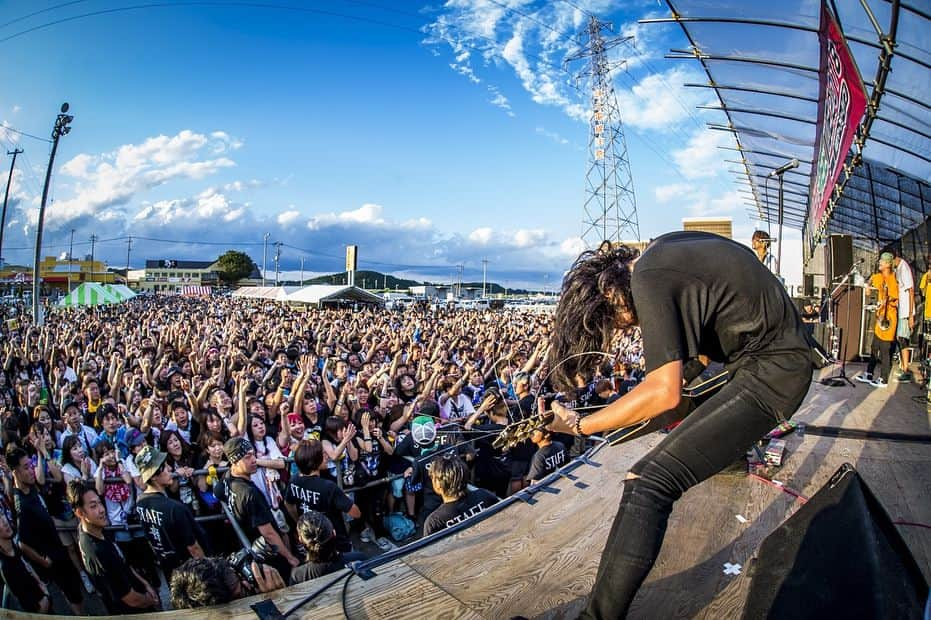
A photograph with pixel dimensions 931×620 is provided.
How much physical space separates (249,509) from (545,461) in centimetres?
265

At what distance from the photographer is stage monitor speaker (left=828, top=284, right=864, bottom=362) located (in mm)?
7117

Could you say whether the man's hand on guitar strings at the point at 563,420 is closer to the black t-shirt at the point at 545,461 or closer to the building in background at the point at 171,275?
the black t-shirt at the point at 545,461

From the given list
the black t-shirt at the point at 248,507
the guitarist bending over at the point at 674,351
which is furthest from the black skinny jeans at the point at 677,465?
the black t-shirt at the point at 248,507

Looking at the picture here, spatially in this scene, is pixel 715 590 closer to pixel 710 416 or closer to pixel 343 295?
pixel 710 416

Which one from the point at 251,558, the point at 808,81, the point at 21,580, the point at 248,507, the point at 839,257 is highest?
the point at 808,81

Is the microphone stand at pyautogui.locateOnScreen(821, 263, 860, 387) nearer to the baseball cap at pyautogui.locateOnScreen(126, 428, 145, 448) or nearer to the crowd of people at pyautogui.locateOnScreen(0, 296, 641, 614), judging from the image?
the crowd of people at pyautogui.locateOnScreen(0, 296, 641, 614)

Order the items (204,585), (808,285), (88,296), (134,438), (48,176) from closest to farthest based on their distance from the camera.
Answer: (204,585) → (134,438) → (808,285) → (48,176) → (88,296)

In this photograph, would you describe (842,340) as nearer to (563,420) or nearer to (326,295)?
(563,420)

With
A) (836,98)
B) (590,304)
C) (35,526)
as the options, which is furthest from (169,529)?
(836,98)

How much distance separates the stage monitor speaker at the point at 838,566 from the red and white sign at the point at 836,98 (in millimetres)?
4639

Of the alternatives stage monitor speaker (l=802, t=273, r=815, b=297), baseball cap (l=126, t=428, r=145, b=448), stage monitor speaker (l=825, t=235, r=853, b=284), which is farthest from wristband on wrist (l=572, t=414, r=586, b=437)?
stage monitor speaker (l=802, t=273, r=815, b=297)

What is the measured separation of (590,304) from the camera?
1770 millimetres

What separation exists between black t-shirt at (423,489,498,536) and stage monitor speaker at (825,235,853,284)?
654 cm

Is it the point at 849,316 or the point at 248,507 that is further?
the point at 849,316
